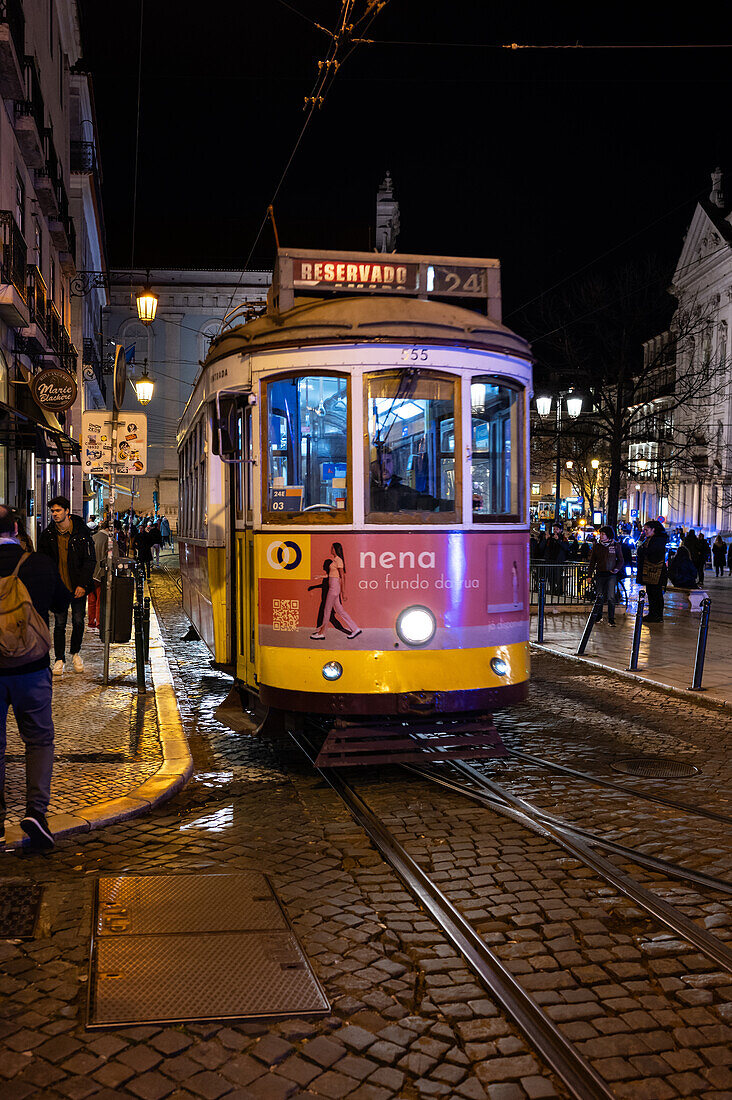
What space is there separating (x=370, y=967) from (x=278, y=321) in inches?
181

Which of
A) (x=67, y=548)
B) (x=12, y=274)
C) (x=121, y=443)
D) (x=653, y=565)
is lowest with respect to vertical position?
(x=653, y=565)

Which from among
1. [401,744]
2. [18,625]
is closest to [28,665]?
[18,625]

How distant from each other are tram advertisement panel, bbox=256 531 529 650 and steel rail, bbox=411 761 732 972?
1.10 m

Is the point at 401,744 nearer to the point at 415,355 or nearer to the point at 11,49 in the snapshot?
the point at 415,355

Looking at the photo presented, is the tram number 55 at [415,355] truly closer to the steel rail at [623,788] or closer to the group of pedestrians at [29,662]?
the group of pedestrians at [29,662]

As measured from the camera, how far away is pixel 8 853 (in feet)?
17.7

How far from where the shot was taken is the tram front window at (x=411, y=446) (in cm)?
671

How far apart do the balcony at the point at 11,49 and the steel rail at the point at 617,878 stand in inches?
521

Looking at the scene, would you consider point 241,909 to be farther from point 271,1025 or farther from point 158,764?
point 158,764

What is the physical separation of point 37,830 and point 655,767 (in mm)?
4612

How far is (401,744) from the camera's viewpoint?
685 centimetres

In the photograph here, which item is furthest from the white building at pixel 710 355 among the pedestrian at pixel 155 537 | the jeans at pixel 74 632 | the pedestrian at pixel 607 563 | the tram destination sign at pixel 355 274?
the tram destination sign at pixel 355 274

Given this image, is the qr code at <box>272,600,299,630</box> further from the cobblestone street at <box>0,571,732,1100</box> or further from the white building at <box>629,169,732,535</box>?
the white building at <box>629,169,732,535</box>

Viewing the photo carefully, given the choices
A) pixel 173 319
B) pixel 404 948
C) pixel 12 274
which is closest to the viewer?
pixel 404 948
